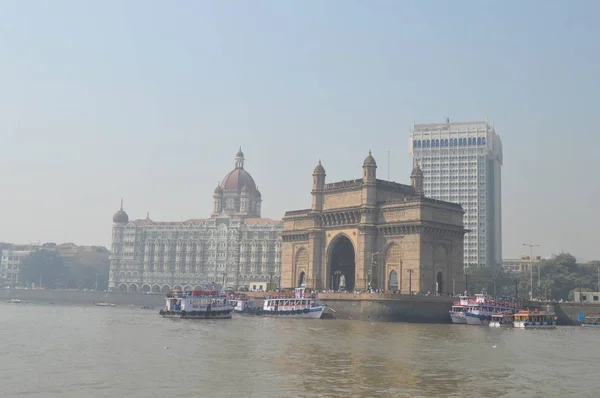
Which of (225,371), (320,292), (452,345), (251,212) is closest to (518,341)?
(452,345)

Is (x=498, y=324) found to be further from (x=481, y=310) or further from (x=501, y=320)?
(x=481, y=310)

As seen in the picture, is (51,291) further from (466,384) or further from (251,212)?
(466,384)

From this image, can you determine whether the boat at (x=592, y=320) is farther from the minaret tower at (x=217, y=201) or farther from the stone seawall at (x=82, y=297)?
the minaret tower at (x=217, y=201)

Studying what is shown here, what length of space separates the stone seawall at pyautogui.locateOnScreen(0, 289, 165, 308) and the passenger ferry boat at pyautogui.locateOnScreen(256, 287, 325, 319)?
71.6m

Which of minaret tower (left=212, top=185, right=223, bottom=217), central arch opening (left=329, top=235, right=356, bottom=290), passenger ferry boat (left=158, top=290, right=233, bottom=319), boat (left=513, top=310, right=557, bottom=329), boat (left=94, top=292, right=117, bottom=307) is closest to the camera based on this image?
boat (left=513, top=310, right=557, bottom=329)

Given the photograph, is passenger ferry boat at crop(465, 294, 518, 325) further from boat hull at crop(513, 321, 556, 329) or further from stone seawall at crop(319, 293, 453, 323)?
stone seawall at crop(319, 293, 453, 323)

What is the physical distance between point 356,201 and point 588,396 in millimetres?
70998

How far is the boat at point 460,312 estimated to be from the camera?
283ft

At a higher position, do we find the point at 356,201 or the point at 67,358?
the point at 356,201

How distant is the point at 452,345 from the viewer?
52.1m

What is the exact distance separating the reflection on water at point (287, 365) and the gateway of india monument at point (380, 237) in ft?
109

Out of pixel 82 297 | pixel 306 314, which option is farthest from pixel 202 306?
pixel 82 297

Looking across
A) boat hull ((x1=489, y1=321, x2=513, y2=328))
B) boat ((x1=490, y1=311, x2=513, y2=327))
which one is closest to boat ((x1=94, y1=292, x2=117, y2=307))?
boat ((x1=490, y1=311, x2=513, y2=327))

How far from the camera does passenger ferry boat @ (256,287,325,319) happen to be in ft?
300
